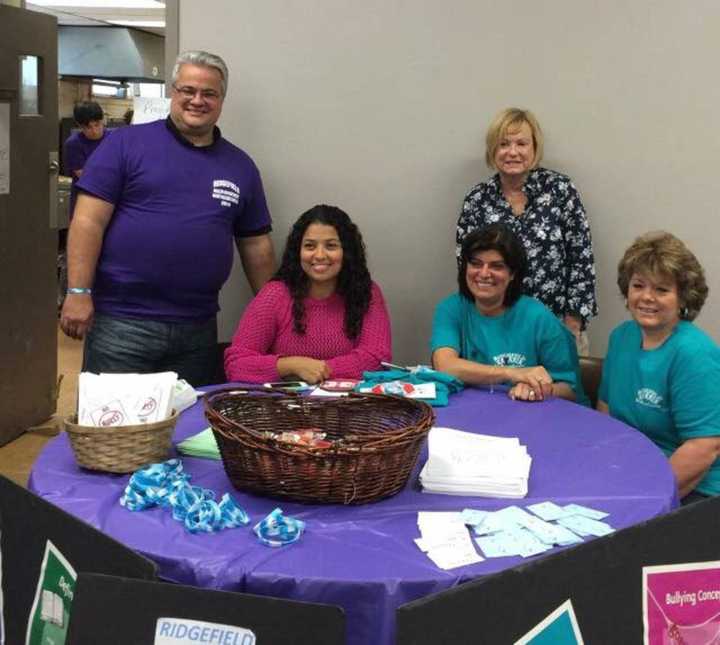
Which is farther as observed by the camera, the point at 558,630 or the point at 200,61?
the point at 200,61

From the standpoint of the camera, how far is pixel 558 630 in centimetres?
127

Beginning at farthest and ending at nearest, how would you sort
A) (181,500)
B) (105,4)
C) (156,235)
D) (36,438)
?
(105,4), (36,438), (156,235), (181,500)

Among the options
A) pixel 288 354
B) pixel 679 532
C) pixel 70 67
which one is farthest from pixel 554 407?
pixel 70 67

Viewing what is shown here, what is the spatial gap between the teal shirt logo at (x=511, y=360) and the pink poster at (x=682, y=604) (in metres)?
1.42

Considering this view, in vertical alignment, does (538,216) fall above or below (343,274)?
above

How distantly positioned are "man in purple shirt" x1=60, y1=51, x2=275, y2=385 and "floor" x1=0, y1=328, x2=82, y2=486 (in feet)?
2.24

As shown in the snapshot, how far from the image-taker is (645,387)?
2.49 meters

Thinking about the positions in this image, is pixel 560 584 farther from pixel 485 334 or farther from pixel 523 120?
pixel 523 120

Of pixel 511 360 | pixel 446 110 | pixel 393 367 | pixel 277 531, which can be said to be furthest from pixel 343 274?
pixel 277 531

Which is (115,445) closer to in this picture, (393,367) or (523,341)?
(393,367)

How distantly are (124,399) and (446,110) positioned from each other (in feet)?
6.58

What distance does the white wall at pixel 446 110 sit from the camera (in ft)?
11.0

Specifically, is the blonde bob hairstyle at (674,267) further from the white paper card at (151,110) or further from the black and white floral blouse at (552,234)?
the white paper card at (151,110)

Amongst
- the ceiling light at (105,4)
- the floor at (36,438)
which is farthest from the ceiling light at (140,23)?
the floor at (36,438)
